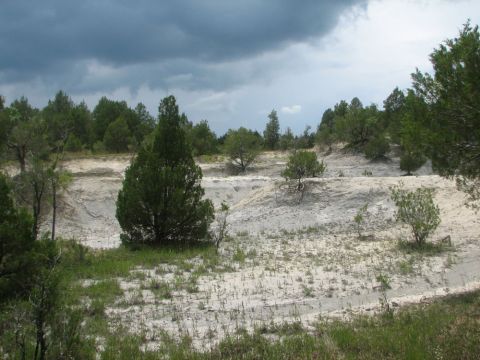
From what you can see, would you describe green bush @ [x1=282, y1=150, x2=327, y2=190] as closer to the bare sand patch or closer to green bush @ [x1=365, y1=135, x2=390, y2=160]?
the bare sand patch

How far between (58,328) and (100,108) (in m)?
60.2

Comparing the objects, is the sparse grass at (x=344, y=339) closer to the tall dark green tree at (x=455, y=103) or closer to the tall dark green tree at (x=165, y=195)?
the tall dark green tree at (x=455, y=103)

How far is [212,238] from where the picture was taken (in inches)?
799

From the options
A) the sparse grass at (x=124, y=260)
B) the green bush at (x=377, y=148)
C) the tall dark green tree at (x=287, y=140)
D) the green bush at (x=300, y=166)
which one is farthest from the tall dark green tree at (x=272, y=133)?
the sparse grass at (x=124, y=260)

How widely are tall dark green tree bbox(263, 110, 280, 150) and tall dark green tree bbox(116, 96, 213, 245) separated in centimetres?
5202

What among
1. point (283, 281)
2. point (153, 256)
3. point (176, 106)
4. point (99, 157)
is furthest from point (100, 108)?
point (283, 281)

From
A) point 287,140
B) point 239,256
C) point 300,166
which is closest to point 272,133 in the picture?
point 287,140

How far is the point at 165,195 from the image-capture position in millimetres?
18844

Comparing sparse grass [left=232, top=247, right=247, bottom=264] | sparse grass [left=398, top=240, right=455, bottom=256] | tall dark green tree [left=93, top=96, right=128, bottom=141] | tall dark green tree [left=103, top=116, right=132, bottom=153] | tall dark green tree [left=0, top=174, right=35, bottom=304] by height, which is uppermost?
tall dark green tree [left=93, top=96, right=128, bottom=141]

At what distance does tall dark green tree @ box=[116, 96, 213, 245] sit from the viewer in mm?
18703

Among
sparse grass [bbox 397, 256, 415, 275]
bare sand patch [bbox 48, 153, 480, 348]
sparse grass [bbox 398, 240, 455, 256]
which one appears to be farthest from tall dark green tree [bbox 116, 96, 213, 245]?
sparse grass [bbox 397, 256, 415, 275]

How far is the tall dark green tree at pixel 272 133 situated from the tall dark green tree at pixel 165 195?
2048 inches

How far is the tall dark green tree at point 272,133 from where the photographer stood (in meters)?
72.6

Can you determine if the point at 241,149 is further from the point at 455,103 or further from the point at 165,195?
the point at 455,103
